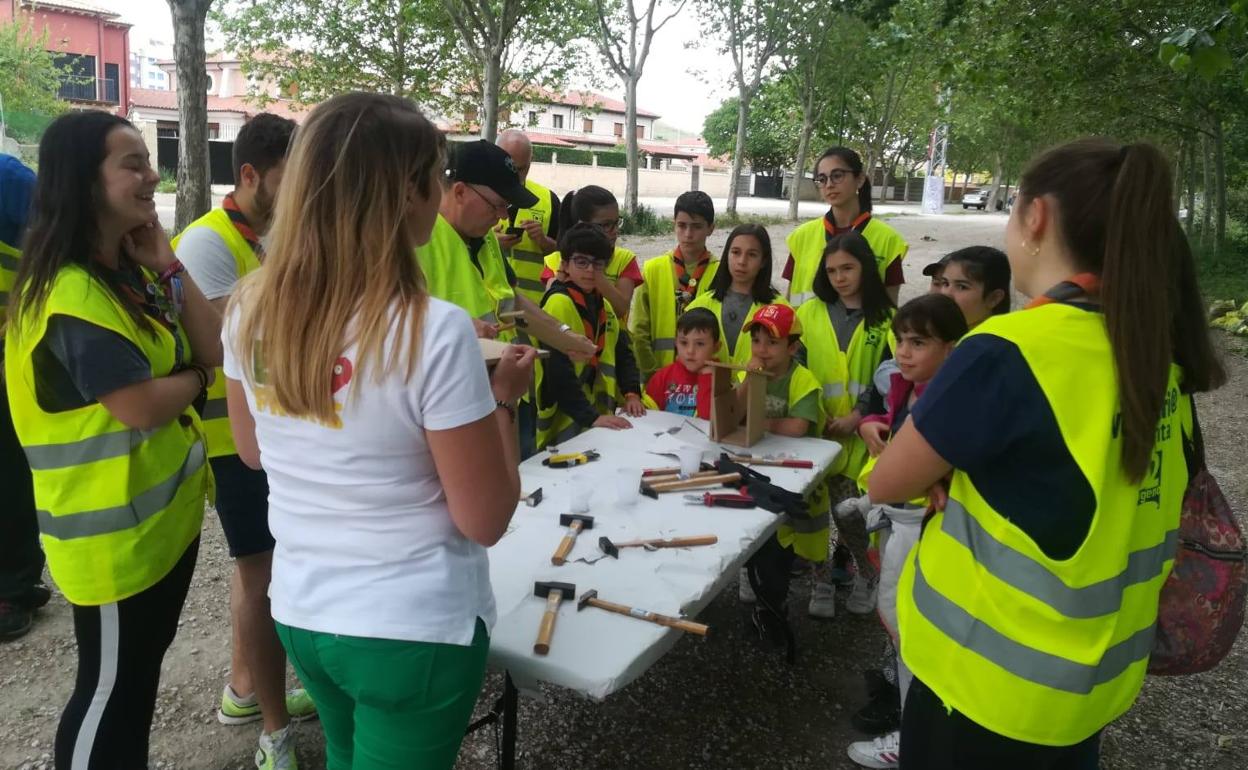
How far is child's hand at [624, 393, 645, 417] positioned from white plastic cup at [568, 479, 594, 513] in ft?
3.09

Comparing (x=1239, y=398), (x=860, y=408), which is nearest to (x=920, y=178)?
(x=1239, y=398)

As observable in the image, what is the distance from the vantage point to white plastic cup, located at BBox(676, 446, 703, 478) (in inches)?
111

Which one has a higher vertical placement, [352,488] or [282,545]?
[352,488]

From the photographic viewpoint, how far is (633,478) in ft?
8.64

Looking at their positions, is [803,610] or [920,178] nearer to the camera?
[803,610]

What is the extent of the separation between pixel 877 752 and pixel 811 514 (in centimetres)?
99

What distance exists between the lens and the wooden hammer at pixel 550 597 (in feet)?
5.86

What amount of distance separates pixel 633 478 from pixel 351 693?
1380mm

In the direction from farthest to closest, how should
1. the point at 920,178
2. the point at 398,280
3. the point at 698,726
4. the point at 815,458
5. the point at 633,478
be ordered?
1. the point at 920,178
2. the point at 815,458
3. the point at 698,726
4. the point at 633,478
5. the point at 398,280

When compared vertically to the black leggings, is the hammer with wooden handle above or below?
above

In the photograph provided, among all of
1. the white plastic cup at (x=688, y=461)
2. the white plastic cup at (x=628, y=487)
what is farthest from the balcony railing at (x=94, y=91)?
the white plastic cup at (x=628, y=487)

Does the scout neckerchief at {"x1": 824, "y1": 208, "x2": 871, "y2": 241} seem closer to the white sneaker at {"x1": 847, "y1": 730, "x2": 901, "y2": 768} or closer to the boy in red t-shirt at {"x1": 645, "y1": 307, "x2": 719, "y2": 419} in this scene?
the boy in red t-shirt at {"x1": 645, "y1": 307, "x2": 719, "y2": 419}

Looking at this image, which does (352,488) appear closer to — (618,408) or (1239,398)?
(618,408)

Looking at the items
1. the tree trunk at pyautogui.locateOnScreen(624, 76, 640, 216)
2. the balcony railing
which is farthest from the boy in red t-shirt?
the balcony railing
